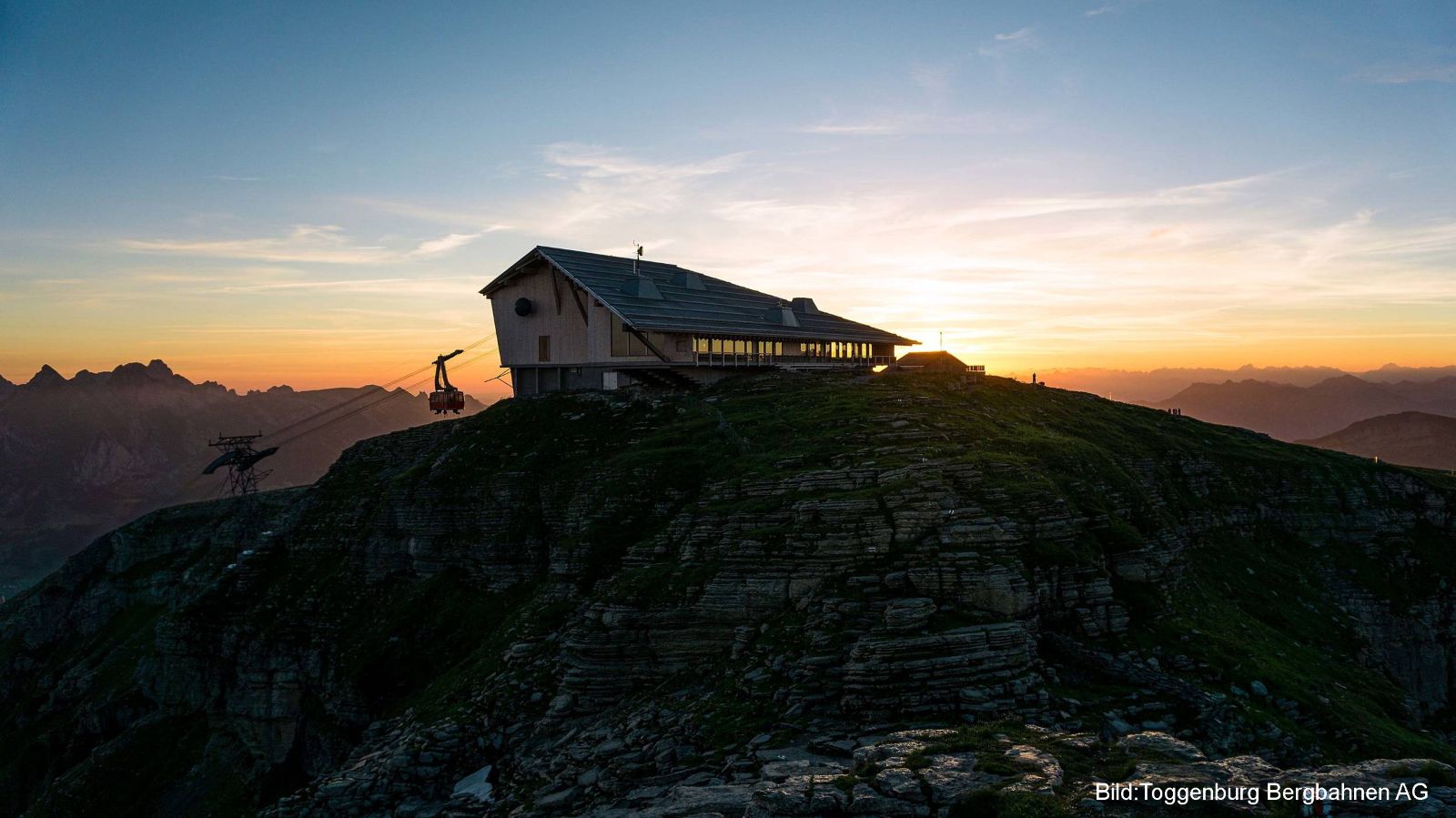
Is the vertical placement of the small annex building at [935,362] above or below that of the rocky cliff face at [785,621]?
above

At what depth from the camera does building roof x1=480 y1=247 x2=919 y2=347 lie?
2638 inches

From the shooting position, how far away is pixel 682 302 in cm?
7419

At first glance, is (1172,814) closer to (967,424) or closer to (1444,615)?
(967,424)

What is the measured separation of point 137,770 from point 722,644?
53832mm

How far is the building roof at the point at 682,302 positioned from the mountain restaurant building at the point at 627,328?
0.14 metres

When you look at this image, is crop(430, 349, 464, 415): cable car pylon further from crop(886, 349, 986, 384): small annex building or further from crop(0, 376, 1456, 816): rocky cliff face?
crop(886, 349, 986, 384): small annex building

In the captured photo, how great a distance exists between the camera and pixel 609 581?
3938cm

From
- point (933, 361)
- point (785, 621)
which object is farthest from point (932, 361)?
point (785, 621)

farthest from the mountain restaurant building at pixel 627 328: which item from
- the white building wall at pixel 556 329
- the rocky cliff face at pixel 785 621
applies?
the rocky cliff face at pixel 785 621

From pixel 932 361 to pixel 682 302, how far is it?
94.6ft

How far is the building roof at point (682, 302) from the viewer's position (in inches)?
2638

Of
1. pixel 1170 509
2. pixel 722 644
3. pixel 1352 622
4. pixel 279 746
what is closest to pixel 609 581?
pixel 722 644

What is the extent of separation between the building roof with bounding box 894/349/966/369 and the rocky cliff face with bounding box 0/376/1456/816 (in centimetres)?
1514

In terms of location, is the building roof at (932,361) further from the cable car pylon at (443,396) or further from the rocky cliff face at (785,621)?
the cable car pylon at (443,396)
